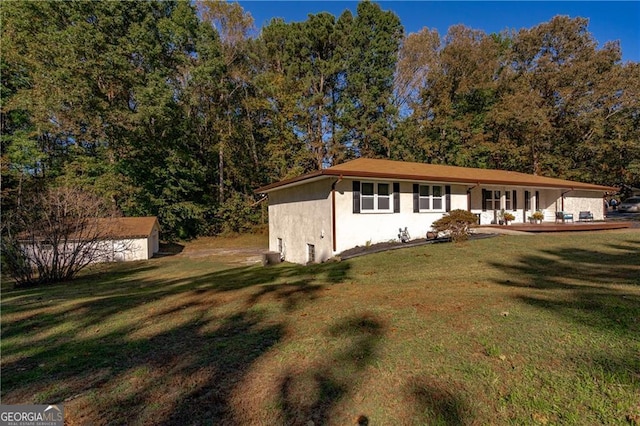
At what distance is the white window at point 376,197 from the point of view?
42.0ft

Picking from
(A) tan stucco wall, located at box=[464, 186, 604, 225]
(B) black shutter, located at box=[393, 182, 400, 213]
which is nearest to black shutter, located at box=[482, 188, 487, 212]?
(A) tan stucco wall, located at box=[464, 186, 604, 225]

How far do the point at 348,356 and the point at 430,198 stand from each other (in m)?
12.4

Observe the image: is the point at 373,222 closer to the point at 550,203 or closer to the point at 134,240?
the point at 550,203

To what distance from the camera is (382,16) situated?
95.1 feet

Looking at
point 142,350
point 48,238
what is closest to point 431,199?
point 142,350

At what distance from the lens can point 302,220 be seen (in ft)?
47.3

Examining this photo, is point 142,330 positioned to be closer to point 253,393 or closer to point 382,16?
point 253,393

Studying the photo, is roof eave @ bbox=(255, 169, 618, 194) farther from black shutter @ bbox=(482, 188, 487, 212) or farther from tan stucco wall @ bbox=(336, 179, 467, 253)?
black shutter @ bbox=(482, 188, 487, 212)

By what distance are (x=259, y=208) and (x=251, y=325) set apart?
24.8 meters

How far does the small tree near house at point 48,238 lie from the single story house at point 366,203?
8.32m

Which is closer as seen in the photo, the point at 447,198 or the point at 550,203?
the point at 447,198

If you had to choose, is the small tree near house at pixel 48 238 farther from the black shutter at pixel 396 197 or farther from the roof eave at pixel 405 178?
the black shutter at pixel 396 197

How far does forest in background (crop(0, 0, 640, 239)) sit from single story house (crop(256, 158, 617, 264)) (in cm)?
1182

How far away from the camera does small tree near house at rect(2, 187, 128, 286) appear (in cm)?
A: 1095
